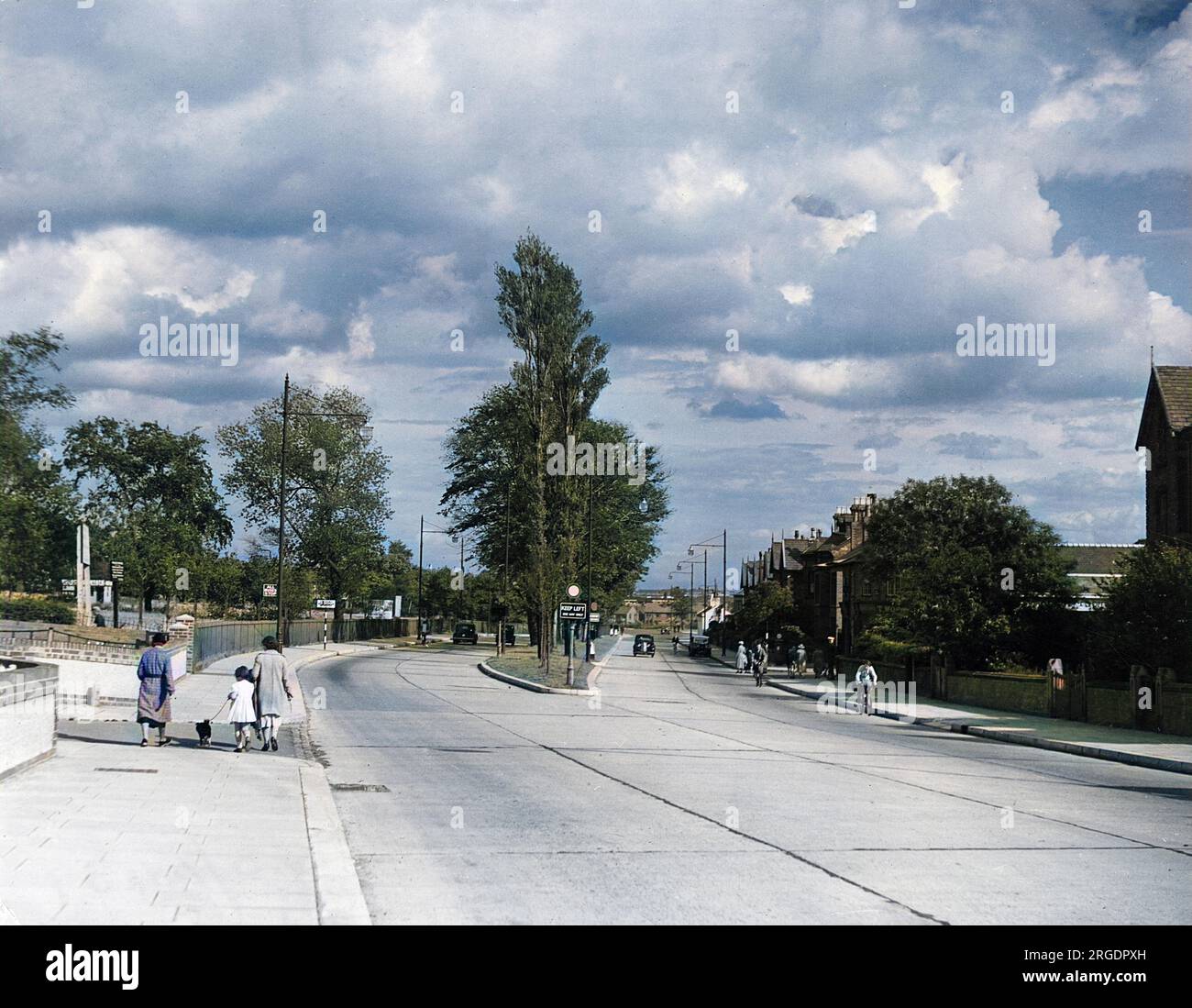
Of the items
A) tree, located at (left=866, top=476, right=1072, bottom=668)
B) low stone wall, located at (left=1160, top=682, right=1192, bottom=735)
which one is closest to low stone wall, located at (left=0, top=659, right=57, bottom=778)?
low stone wall, located at (left=1160, top=682, right=1192, bottom=735)

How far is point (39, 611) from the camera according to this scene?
5641cm

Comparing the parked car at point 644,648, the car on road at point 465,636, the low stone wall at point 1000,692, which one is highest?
the low stone wall at point 1000,692

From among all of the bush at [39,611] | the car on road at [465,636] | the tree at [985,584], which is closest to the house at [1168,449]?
the tree at [985,584]

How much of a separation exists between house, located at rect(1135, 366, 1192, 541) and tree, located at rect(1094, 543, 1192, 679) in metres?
19.2

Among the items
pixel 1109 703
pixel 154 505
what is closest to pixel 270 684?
pixel 1109 703

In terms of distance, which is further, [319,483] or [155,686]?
[319,483]

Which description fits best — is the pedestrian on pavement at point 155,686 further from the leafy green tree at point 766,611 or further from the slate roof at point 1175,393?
the leafy green tree at point 766,611

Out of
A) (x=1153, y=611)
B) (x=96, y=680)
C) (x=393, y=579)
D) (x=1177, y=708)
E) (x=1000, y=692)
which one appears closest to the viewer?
(x=1177, y=708)

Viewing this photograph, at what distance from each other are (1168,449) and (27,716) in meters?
48.9

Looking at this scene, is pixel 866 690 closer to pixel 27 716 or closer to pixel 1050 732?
pixel 1050 732

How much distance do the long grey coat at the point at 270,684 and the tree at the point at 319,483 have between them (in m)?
66.4

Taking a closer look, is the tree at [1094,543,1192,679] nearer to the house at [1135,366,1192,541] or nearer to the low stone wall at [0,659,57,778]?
the house at [1135,366,1192,541]

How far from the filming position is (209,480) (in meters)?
86.8

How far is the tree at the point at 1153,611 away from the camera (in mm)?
29281
